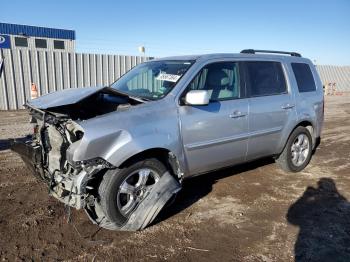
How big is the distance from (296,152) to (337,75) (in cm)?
2737

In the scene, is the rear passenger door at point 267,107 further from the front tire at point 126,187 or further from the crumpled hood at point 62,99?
the crumpled hood at point 62,99

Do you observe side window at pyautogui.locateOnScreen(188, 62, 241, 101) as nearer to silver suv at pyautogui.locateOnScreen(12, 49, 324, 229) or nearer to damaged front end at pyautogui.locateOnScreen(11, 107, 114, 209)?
silver suv at pyautogui.locateOnScreen(12, 49, 324, 229)

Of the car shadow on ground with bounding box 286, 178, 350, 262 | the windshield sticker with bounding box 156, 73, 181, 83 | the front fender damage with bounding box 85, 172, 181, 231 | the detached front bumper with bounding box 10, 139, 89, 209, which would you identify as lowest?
the car shadow on ground with bounding box 286, 178, 350, 262

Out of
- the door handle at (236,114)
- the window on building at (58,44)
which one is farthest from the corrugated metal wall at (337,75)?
the door handle at (236,114)

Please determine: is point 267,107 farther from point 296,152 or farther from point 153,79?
point 153,79

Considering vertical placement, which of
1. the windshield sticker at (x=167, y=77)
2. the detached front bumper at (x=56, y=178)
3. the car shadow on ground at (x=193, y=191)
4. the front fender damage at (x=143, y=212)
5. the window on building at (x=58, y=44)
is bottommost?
the car shadow on ground at (x=193, y=191)

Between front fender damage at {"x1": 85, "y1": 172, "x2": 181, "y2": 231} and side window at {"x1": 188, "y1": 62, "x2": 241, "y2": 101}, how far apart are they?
1.33 m

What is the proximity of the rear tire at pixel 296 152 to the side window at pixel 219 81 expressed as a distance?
163 cm

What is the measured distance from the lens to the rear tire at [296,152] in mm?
5699

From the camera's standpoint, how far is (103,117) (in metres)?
3.48

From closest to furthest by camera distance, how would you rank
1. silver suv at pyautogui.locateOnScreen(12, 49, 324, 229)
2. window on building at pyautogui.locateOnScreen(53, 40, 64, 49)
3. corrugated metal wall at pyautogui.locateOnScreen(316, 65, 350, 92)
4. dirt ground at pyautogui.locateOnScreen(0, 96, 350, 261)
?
dirt ground at pyautogui.locateOnScreen(0, 96, 350, 261), silver suv at pyautogui.locateOnScreen(12, 49, 324, 229), window on building at pyautogui.locateOnScreen(53, 40, 64, 49), corrugated metal wall at pyautogui.locateOnScreen(316, 65, 350, 92)

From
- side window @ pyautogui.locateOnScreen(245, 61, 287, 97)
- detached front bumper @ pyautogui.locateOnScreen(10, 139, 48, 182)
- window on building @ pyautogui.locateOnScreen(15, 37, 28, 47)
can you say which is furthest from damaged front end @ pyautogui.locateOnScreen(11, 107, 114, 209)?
window on building @ pyautogui.locateOnScreen(15, 37, 28, 47)

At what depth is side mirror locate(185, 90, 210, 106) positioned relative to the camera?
3.88 metres

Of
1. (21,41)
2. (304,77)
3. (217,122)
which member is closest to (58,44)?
(21,41)
